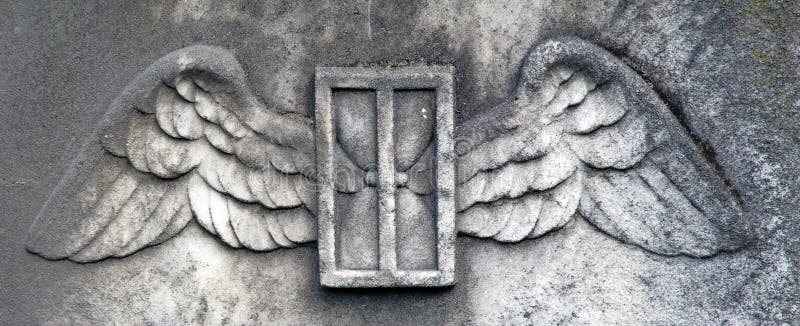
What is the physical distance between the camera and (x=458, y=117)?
2994 millimetres

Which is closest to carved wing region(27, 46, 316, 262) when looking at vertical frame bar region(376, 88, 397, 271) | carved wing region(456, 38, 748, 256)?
vertical frame bar region(376, 88, 397, 271)

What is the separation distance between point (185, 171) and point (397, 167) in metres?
0.69

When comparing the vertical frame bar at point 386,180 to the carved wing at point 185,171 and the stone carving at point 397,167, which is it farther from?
the carved wing at point 185,171

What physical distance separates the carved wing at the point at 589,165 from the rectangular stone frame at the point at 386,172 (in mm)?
83

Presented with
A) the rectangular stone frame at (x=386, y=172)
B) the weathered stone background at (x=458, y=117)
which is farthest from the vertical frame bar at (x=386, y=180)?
the weathered stone background at (x=458, y=117)

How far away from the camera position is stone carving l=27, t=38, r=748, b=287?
2.92m

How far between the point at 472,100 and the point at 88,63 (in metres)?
1.26

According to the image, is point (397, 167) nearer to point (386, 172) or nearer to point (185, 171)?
point (386, 172)

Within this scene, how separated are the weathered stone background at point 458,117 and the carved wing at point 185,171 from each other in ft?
0.21

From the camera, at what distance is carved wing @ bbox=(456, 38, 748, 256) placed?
2914 millimetres

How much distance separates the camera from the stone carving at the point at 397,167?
9.59 feet

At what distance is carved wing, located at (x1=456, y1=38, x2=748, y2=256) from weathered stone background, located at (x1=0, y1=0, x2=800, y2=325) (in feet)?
0.21

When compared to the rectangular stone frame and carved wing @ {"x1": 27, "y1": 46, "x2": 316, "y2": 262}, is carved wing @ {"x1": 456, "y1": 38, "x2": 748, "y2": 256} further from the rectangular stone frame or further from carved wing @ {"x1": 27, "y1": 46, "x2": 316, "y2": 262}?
carved wing @ {"x1": 27, "y1": 46, "x2": 316, "y2": 262}

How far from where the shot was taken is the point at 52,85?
3.04 m
